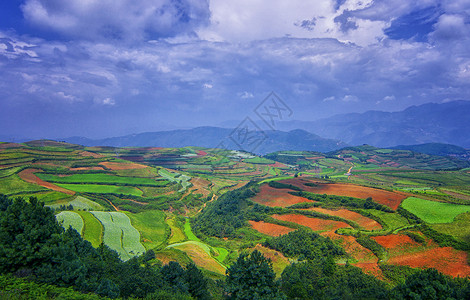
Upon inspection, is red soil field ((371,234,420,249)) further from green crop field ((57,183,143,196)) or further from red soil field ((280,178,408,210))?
green crop field ((57,183,143,196))

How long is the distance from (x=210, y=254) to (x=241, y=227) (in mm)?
11476

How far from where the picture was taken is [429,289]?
51.9 feet

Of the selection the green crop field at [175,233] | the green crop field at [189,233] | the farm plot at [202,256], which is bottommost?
the green crop field at [189,233]

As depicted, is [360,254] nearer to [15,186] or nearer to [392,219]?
[392,219]

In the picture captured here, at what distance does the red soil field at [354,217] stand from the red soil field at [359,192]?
254 inches

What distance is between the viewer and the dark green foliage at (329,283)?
62.1 ft

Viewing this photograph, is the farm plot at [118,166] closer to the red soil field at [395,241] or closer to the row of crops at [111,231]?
the row of crops at [111,231]

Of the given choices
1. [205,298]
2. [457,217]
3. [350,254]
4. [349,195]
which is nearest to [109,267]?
[205,298]

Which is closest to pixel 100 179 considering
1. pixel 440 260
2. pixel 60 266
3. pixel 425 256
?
pixel 60 266

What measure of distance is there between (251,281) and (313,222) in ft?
108

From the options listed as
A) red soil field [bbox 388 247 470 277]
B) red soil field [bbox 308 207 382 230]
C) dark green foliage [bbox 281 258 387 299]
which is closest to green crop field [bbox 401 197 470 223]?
red soil field [bbox 308 207 382 230]

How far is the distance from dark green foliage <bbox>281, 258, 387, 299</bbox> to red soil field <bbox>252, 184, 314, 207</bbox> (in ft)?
87.1

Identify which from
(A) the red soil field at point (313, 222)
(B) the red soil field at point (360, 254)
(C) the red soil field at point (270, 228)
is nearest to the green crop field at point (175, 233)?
(C) the red soil field at point (270, 228)

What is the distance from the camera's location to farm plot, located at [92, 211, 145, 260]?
1468 inches
